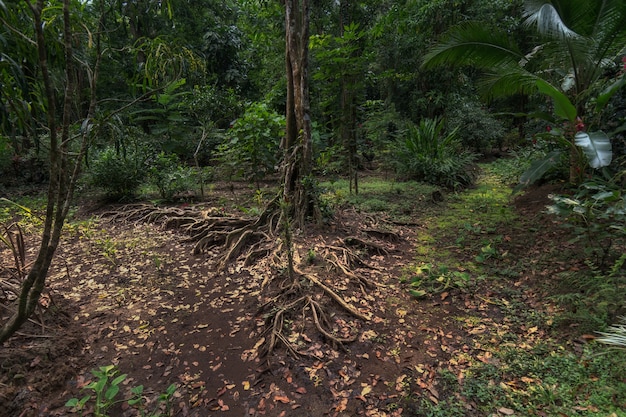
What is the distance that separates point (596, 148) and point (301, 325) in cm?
373

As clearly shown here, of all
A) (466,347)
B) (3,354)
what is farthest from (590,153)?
(3,354)

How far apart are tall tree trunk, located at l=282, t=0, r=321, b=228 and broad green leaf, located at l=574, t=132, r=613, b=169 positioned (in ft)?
10.9

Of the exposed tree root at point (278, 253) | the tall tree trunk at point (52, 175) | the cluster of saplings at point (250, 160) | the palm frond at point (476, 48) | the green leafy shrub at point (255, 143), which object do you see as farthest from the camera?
the green leafy shrub at point (255, 143)

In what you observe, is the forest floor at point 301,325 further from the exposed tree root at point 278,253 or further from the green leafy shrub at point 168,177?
the green leafy shrub at point 168,177

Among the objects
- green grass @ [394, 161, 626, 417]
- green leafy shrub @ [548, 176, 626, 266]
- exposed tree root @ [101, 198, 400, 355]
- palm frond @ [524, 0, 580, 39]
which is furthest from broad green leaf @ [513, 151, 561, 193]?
exposed tree root @ [101, 198, 400, 355]

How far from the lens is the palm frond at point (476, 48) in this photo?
15.8ft

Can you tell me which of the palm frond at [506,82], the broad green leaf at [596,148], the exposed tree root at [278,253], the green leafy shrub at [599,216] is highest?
the palm frond at [506,82]

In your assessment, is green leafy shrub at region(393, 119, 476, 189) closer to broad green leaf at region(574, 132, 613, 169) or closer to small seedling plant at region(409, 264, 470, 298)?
broad green leaf at region(574, 132, 613, 169)

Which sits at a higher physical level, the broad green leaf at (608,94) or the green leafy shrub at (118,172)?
the broad green leaf at (608,94)

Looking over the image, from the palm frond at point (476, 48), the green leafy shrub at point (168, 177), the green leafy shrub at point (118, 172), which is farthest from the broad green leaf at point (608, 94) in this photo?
the green leafy shrub at point (118, 172)

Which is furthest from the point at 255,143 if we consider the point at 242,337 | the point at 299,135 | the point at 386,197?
the point at 242,337

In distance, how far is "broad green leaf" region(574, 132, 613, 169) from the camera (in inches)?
132

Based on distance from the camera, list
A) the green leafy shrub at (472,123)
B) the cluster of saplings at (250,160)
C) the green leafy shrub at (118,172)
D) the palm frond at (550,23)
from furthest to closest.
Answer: the green leafy shrub at (472,123) → the cluster of saplings at (250,160) → the green leafy shrub at (118,172) → the palm frond at (550,23)

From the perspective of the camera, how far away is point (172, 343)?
2.97m
